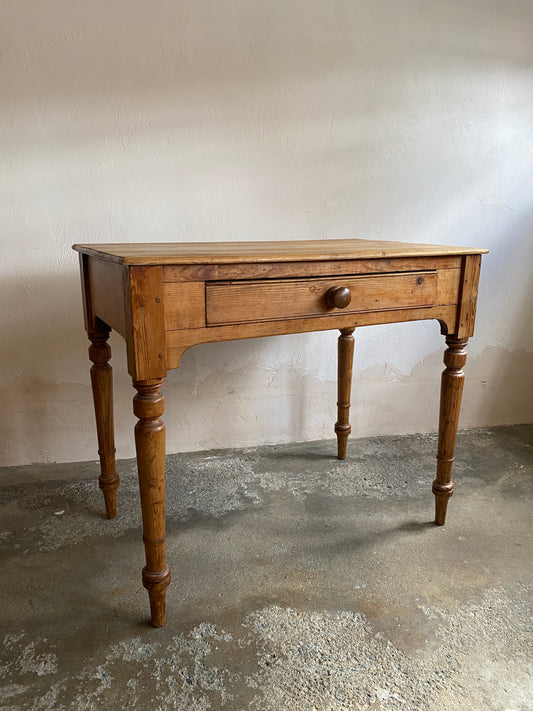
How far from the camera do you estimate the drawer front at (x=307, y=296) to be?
1.13 metres

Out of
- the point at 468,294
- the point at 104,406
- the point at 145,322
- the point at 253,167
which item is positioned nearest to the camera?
the point at 145,322

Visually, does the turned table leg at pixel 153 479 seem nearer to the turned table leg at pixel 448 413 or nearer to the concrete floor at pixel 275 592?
the concrete floor at pixel 275 592

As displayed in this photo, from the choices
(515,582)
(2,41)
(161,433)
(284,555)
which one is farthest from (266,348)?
(2,41)

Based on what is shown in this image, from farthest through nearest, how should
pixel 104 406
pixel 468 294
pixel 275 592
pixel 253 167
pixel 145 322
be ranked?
pixel 253 167 < pixel 104 406 < pixel 468 294 < pixel 275 592 < pixel 145 322

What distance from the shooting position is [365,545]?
5.01ft

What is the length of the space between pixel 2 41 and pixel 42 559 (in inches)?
64.1

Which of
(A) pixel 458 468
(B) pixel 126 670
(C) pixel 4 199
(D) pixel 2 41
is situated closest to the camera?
(B) pixel 126 670

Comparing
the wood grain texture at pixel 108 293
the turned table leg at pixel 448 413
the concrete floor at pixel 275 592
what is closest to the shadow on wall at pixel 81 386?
the concrete floor at pixel 275 592

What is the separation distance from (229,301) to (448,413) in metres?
0.80

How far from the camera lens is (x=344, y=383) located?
203 cm

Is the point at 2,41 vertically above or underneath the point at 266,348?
above

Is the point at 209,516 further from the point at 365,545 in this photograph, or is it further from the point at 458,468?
the point at 458,468

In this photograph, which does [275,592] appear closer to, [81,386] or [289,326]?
[289,326]

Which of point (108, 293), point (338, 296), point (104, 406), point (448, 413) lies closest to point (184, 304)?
point (108, 293)
